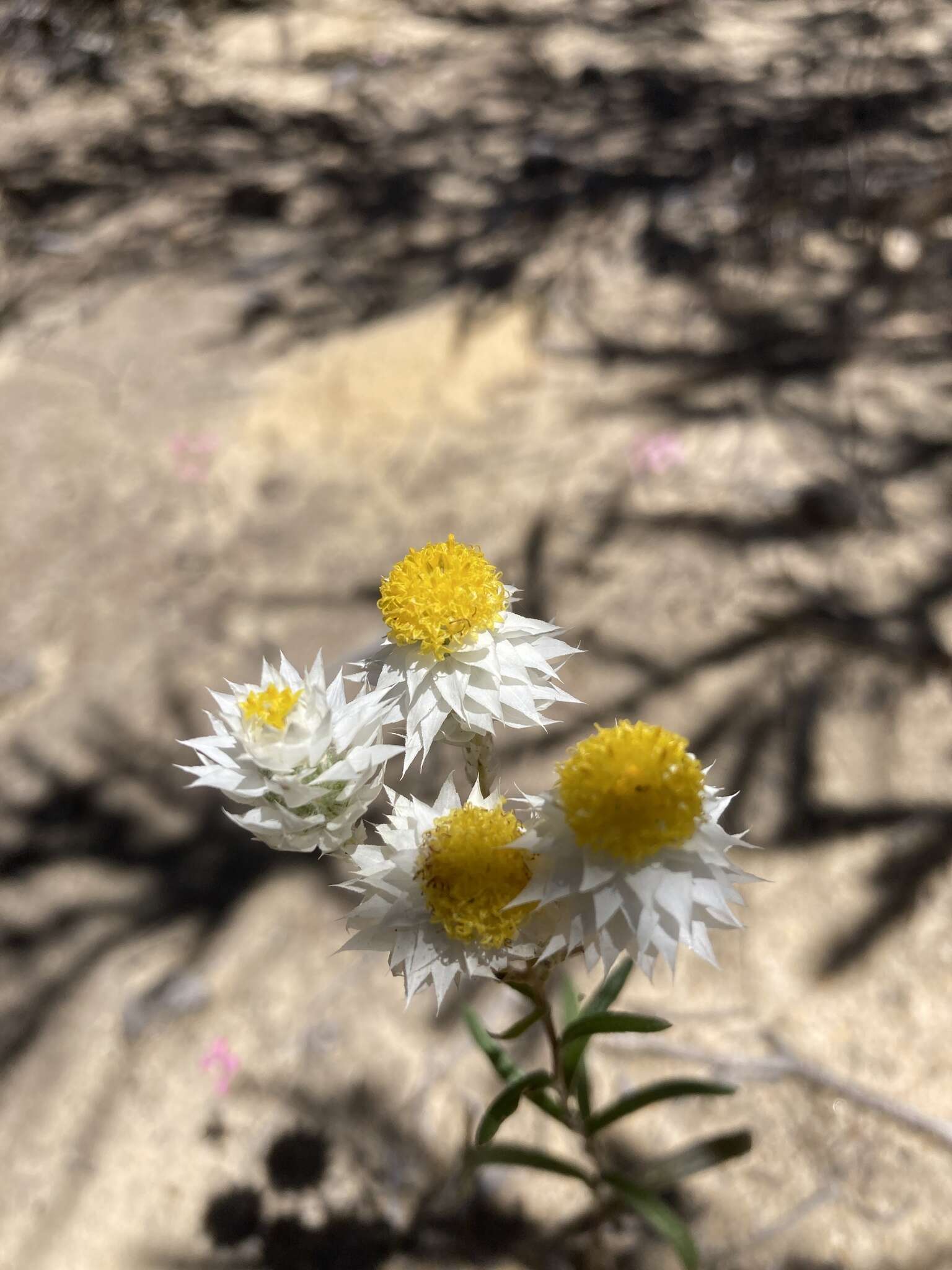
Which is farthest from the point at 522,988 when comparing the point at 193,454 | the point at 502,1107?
the point at 193,454

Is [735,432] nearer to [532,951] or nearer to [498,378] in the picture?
[498,378]

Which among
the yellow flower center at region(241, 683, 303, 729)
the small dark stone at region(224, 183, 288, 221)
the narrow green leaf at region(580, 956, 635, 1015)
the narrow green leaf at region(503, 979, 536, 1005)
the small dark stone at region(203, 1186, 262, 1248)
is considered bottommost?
the small dark stone at region(203, 1186, 262, 1248)

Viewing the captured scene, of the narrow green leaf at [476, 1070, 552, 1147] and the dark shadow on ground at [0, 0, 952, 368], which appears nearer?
the narrow green leaf at [476, 1070, 552, 1147]

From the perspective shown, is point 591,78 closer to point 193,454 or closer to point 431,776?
point 193,454

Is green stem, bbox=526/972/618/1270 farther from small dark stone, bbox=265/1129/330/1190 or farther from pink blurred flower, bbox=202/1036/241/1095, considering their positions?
pink blurred flower, bbox=202/1036/241/1095

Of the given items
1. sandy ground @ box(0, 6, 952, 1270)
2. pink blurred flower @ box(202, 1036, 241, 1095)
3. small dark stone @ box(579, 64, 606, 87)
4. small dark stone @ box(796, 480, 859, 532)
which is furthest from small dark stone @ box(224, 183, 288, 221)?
pink blurred flower @ box(202, 1036, 241, 1095)

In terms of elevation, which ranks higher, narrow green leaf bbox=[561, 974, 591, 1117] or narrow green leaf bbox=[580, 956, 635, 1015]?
narrow green leaf bbox=[580, 956, 635, 1015]

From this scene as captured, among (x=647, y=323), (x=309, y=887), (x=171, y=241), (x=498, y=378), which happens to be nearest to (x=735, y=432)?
(x=647, y=323)
